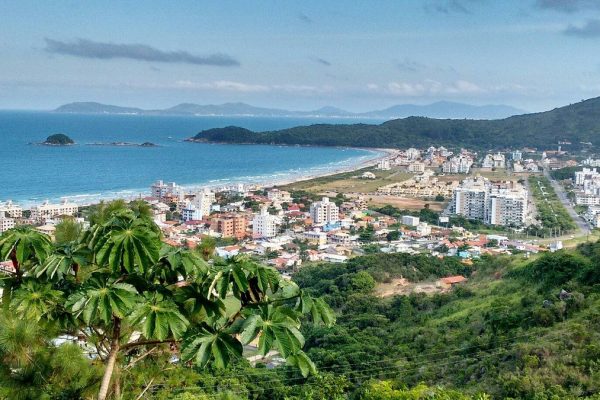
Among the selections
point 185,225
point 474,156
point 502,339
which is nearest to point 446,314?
point 502,339

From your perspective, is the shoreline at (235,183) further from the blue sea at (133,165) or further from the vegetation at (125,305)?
the vegetation at (125,305)

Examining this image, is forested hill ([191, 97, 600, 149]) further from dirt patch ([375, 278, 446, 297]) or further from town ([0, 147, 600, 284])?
dirt patch ([375, 278, 446, 297])

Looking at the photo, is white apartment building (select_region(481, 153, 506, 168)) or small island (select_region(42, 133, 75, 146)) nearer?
white apartment building (select_region(481, 153, 506, 168))

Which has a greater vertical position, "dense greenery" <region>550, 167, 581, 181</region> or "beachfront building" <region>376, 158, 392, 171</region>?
"beachfront building" <region>376, 158, 392, 171</region>

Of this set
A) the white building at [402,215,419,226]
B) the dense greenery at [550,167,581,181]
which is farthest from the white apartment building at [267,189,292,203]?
the dense greenery at [550,167,581,181]

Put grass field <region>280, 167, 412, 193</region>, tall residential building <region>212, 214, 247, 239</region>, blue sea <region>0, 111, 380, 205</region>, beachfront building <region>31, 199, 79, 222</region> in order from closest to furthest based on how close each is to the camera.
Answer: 1. tall residential building <region>212, 214, 247, 239</region>
2. beachfront building <region>31, 199, 79, 222</region>
3. blue sea <region>0, 111, 380, 205</region>
4. grass field <region>280, 167, 412, 193</region>

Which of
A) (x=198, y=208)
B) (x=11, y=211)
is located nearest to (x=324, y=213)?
(x=198, y=208)

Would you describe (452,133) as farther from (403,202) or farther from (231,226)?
(231,226)

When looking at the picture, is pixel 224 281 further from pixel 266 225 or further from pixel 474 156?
pixel 474 156
